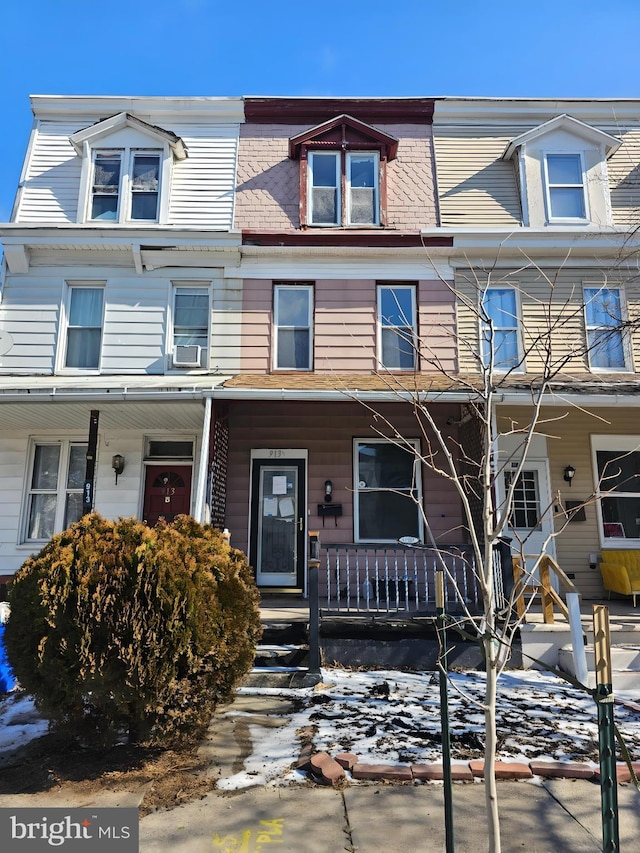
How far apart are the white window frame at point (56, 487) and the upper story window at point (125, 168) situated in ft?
13.7

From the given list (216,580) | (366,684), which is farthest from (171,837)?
(366,684)

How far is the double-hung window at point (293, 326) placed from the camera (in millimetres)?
9922

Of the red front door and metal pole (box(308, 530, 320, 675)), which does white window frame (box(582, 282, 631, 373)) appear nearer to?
metal pole (box(308, 530, 320, 675))

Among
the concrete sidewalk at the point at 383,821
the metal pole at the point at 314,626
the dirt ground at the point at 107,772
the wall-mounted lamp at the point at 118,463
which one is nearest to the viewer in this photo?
the concrete sidewalk at the point at 383,821

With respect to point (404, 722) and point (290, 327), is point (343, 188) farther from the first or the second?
point (404, 722)

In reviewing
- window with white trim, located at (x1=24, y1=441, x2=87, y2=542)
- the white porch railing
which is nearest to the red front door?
window with white trim, located at (x1=24, y1=441, x2=87, y2=542)

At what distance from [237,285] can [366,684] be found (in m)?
6.98

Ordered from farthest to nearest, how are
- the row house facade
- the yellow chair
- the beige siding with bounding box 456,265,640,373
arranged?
the beige siding with bounding box 456,265,640,373 → the row house facade → the yellow chair

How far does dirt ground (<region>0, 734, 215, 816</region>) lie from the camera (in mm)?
3615

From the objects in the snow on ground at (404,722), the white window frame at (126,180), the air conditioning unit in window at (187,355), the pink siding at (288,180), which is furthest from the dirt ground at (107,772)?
the white window frame at (126,180)

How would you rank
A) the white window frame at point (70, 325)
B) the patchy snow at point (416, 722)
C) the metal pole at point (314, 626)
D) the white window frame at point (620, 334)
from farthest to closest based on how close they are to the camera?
the white window frame at point (620, 334)
the white window frame at point (70, 325)
the metal pole at point (314, 626)
the patchy snow at point (416, 722)

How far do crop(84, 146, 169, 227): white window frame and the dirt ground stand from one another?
344 inches

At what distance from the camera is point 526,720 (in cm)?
486

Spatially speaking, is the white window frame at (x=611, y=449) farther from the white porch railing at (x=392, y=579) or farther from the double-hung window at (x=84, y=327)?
the double-hung window at (x=84, y=327)
